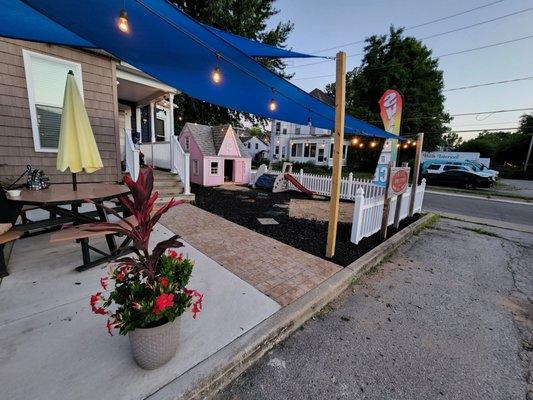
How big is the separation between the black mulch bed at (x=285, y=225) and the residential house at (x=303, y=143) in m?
19.4

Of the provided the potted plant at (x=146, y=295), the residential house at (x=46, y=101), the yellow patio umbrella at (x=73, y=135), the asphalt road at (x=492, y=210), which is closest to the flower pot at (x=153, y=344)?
the potted plant at (x=146, y=295)

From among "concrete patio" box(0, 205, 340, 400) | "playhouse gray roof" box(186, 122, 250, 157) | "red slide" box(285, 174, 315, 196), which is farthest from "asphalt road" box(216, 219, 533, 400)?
"playhouse gray roof" box(186, 122, 250, 157)

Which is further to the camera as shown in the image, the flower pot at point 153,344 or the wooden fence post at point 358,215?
the wooden fence post at point 358,215

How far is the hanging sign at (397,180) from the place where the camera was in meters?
4.89

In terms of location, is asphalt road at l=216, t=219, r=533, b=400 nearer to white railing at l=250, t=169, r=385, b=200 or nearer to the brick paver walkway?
the brick paver walkway

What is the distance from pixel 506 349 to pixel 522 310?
117 centimetres

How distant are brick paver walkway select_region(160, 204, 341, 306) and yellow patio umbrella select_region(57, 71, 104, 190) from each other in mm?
2067

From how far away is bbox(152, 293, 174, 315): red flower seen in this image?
1505 mm

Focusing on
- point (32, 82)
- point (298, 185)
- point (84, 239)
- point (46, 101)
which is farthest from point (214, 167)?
point (84, 239)

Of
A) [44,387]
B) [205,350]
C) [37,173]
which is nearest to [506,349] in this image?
[205,350]

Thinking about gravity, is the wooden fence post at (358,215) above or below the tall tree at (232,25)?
below

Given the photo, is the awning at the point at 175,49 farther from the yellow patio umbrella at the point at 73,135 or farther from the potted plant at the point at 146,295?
the potted plant at the point at 146,295

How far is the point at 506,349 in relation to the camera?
2359 millimetres

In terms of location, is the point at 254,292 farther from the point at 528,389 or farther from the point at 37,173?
the point at 37,173
